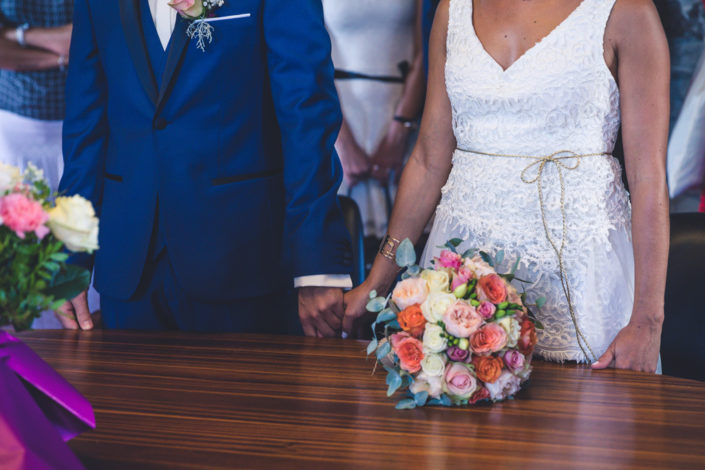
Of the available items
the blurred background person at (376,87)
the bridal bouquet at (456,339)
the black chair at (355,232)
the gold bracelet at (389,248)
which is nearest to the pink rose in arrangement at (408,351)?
the bridal bouquet at (456,339)

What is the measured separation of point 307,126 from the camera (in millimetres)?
1682

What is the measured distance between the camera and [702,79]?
2.94 meters

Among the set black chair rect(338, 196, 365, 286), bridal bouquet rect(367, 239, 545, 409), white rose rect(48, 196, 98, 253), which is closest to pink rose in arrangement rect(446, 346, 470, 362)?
bridal bouquet rect(367, 239, 545, 409)

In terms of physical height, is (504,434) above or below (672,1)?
below

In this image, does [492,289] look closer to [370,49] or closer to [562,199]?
[562,199]

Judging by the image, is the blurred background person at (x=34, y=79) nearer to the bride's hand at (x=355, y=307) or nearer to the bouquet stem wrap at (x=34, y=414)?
the bride's hand at (x=355, y=307)

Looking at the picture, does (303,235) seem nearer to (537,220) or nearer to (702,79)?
(537,220)

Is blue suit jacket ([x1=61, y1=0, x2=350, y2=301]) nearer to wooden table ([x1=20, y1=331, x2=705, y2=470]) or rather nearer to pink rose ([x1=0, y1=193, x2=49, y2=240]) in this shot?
wooden table ([x1=20, y1=331, x2=705, y2=470])

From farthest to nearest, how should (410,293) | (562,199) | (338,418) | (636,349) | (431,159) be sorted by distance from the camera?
(431,159)
(562,199)
(636,349)
(410,293)
(338,418)

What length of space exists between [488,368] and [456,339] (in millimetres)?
59

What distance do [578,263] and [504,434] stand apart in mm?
719

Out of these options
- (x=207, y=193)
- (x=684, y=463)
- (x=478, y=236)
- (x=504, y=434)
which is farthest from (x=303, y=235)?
(x=684, y=463)

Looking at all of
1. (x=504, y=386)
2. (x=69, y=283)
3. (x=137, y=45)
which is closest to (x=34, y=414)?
(x=69, y=283)

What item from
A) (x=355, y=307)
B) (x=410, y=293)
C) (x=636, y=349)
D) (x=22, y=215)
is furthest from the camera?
(x=355, y=307)
